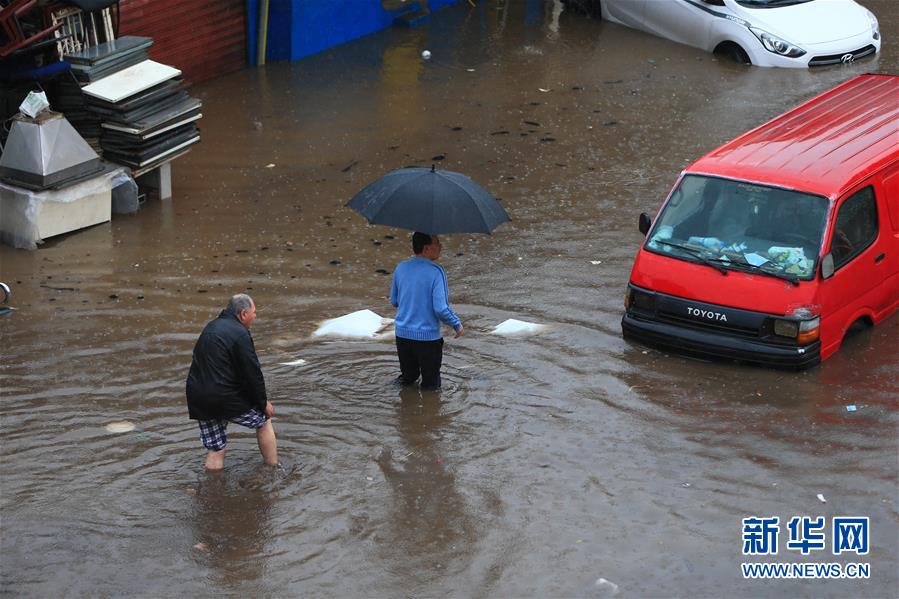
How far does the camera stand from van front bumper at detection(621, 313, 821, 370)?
30.0 feet

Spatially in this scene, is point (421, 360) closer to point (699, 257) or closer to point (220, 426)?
point (220, 426)

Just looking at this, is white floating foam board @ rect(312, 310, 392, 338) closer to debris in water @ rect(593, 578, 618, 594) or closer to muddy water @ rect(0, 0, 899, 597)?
muddy water @ rect(0, 0, 899, 597)

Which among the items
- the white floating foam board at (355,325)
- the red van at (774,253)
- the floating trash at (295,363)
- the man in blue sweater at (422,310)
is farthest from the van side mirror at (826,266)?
the floating trash at (295,363)

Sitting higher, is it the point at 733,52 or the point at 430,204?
the point at 733,52

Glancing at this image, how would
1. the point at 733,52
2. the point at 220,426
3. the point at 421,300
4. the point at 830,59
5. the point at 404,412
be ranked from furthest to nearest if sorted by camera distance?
the point at 733,52, the point at 830,59, the point at 404,412, the point at 421,300, the point at 220,426

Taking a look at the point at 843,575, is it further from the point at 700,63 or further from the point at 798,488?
the point at 700,63

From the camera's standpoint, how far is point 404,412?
28.5ft

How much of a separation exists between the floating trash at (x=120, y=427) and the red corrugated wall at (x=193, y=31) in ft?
27.2

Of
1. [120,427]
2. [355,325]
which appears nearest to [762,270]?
[355,325]

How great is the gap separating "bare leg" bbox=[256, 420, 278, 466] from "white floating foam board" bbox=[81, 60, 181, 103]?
566 cm

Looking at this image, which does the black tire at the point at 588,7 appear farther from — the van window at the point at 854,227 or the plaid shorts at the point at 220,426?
the plaid shorts at the point at 220,426

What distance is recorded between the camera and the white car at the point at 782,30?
58.4ft

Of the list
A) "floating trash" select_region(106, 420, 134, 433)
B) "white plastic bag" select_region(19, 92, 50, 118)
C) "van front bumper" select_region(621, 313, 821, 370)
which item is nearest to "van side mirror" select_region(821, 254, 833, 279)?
"van front bumper" select_region(621, 313, 821, 370)

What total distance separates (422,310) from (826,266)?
3087 millimetres
